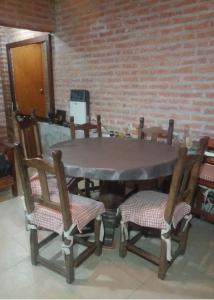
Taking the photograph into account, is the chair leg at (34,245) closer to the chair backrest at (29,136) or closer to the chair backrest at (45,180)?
the chair backrest at (45,180)

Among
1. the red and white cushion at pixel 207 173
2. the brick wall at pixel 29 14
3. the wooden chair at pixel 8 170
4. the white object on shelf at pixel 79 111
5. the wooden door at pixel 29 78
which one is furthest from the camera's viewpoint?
the wooden door at pixel 29 78

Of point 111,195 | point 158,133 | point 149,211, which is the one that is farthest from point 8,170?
point 149,211

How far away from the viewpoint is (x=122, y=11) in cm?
319

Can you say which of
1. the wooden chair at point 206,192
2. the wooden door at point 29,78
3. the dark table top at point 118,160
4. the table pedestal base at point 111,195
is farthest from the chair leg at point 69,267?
the wooden door at point 29,78

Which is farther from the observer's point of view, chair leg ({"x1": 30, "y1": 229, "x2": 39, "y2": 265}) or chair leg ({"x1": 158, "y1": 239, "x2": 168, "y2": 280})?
chair leg ({"x1": 30, "y1": 229, "x2": 39, "y2": 265})

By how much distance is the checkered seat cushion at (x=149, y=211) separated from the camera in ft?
5.57

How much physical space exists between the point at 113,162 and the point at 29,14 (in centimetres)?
316

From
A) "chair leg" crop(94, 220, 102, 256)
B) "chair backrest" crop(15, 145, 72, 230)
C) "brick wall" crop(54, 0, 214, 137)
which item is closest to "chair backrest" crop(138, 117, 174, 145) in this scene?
"brick wall" crop(54, 0, 214, 137)

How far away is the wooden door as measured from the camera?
4629mm

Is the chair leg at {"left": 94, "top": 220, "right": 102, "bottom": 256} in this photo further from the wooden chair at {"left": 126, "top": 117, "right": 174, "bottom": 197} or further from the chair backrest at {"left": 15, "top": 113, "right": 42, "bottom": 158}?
the chair backrest at {"left": 15, "top": 113, "right": 42, "bottom": 158}

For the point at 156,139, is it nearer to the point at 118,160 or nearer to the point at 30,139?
the point at 118,160

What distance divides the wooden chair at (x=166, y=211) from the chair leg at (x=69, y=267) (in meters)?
0.41

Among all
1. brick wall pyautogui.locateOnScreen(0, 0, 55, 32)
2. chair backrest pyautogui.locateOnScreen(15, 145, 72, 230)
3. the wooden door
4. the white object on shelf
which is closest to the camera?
chair backrest pyautogui.locateOnScreen(15, 145, 72, 230)

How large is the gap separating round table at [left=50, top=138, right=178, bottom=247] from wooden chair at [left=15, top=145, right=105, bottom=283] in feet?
0.69
